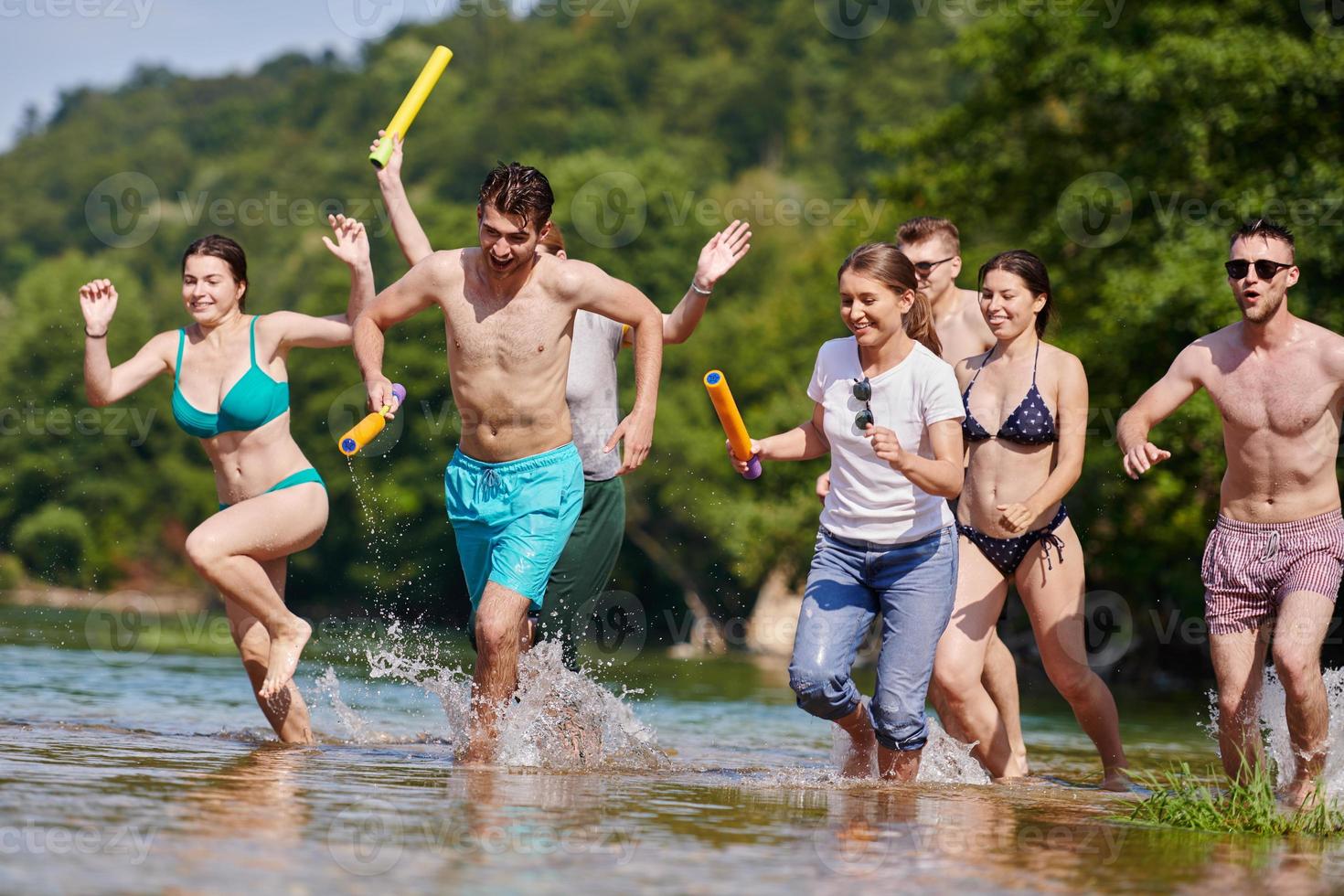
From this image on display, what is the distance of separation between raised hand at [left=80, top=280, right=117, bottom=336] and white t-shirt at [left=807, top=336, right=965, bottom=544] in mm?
3577

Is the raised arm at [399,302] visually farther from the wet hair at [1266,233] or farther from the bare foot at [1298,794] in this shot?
the bare foot at [1298,794]

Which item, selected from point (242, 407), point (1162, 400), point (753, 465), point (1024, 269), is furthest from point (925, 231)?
point (242, 407)

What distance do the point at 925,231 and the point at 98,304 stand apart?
13.1 ft

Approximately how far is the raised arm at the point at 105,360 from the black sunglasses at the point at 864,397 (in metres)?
3.41

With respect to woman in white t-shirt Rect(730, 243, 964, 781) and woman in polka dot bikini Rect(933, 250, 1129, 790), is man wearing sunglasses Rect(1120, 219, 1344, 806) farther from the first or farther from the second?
woman in white t-shirt Rect(730, 243, 964, 781)

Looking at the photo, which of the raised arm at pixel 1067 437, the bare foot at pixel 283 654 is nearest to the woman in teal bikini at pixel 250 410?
the bare foot at pixel 283 654

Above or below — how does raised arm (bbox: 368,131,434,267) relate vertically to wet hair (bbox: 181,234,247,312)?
above

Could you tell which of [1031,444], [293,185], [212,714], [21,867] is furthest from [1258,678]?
[293,185]

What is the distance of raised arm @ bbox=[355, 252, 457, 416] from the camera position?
7.82 meters

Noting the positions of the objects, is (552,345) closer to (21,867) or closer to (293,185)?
(21,867)

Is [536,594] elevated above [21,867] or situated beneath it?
elevated above

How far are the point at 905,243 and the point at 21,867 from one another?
552cm

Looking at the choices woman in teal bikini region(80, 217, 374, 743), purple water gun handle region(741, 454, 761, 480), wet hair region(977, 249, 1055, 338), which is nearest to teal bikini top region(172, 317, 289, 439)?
woman in teal bikini region(80, 217, 374, 743)

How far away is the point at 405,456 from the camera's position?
5153 centimetres
